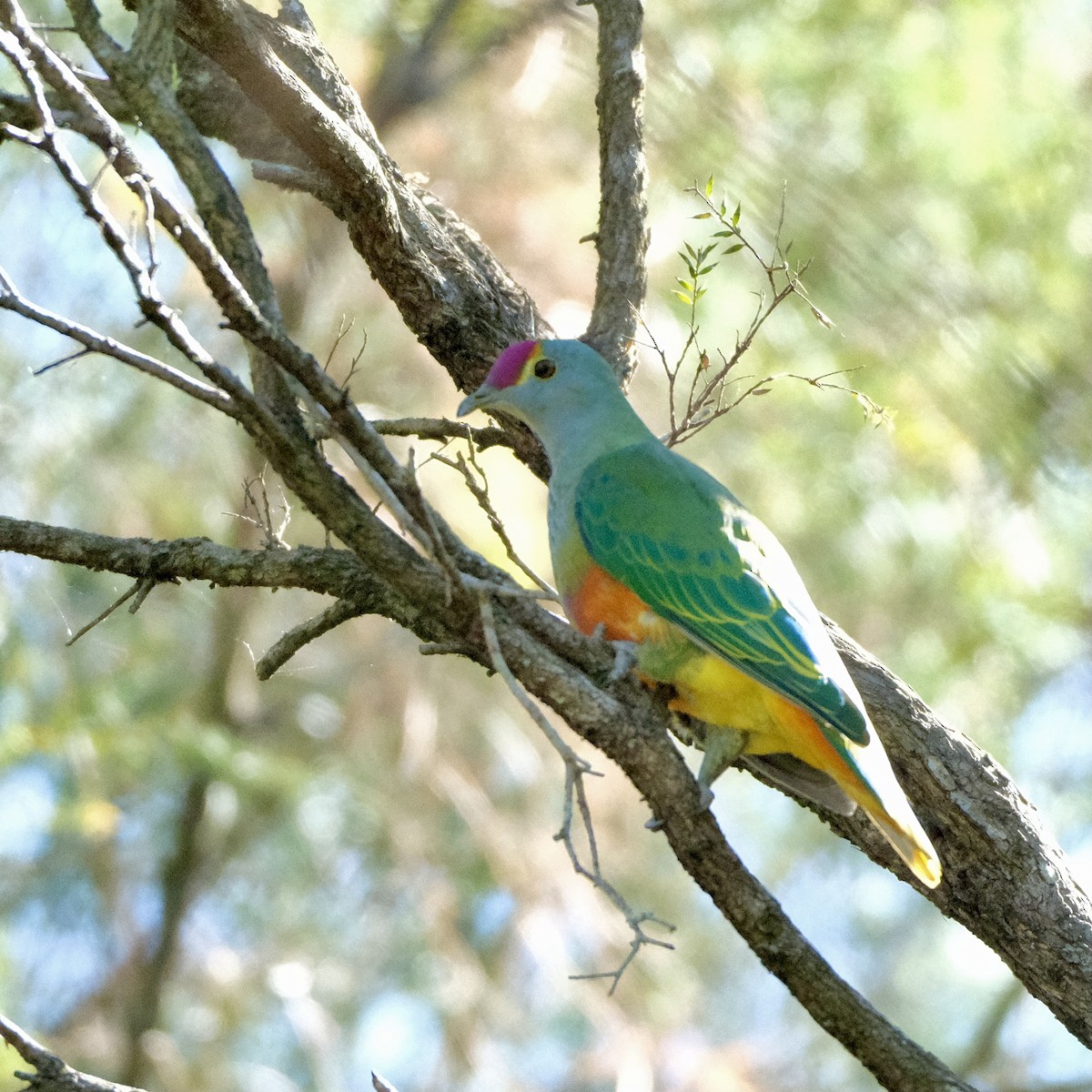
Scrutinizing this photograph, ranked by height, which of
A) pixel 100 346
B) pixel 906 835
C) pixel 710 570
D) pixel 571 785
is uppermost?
pixel 710 570

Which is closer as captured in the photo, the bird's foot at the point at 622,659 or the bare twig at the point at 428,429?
the bird's foot at the point at 622,659

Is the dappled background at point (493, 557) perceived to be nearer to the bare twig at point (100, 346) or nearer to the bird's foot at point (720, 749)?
the bird's foot at point (720, 749)

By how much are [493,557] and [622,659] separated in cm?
250

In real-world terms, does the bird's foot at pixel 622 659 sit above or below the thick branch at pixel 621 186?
below

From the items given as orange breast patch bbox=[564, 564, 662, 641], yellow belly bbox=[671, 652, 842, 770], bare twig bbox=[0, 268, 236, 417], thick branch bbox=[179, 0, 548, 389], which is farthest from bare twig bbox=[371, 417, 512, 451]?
bare twig bbox=[0, 268, 236, 417]

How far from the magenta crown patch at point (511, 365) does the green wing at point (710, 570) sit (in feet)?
0.96

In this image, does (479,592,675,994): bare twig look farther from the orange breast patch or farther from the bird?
the orange breast patch

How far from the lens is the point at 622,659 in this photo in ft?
9.12

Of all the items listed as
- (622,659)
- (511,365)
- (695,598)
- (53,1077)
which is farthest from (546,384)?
(53,1077)

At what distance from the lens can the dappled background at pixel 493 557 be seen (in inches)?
243

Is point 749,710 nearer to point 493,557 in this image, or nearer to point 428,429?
point 428,429

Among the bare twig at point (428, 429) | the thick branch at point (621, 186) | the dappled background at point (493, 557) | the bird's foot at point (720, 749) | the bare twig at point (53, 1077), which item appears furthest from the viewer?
the dappled background at point (493, 557)

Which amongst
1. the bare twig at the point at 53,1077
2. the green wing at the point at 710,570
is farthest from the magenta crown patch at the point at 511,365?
the bare twig at the point at 53,1077

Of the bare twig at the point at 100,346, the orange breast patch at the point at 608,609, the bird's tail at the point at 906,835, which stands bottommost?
the bare twig at the point at 100,346
